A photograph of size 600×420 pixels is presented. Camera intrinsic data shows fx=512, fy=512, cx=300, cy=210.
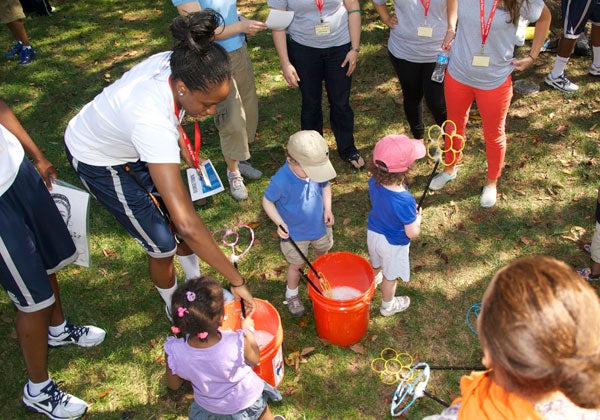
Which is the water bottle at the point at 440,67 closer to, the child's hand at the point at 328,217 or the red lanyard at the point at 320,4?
the red lanyard at the point at 320,4

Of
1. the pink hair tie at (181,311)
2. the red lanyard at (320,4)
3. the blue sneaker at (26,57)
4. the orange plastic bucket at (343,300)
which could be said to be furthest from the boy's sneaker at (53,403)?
the blue sneaker at (26,57)

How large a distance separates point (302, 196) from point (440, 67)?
192 cm

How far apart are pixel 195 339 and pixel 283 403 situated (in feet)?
4.04

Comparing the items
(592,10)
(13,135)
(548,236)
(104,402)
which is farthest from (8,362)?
(592,10)

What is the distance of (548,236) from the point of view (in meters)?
4.50

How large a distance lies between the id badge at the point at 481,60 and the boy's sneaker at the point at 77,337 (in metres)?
3.63

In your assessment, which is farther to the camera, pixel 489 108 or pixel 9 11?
pixel 9 11

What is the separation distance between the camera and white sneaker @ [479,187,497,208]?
4.78 m

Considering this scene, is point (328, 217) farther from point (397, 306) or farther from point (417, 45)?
point (417, 45)

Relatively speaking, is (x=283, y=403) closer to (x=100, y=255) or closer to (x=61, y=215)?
(x=61, y=215)

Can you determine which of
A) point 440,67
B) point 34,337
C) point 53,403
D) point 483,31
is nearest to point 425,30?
point 440,67

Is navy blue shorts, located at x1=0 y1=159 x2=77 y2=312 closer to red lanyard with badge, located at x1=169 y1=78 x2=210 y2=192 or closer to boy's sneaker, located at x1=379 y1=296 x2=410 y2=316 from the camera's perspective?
red lanyard with badge, located at x1=169 y1=78 x2=210 y2=192

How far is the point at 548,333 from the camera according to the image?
1.55 m

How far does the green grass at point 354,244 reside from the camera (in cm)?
367
